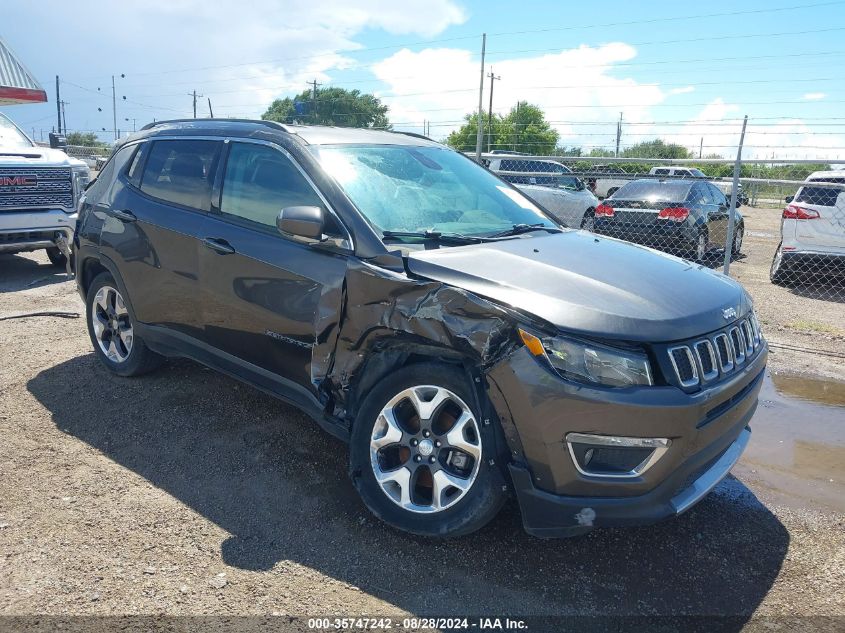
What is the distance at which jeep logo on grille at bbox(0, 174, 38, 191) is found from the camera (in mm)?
8391

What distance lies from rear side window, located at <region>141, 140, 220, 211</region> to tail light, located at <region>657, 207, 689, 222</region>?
28.1ft

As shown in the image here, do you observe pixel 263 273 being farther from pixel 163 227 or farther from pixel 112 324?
pixel 112 324

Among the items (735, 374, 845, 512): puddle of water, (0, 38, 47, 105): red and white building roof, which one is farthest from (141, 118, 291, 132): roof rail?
(0, 38, 47, 105): red and white building roof

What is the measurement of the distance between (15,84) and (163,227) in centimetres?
2488

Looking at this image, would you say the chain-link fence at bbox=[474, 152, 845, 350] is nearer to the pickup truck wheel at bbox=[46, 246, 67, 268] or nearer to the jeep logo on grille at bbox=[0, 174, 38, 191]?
the jeep logo on grille at bbox=[0, 174, 38, 191]

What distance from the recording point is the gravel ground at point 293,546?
279cm

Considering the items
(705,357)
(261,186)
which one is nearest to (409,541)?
(705,357)

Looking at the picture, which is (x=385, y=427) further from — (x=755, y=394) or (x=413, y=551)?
(x=755, y=394)

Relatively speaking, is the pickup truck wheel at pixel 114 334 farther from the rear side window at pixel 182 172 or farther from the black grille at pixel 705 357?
the black grille at pixel 705 357

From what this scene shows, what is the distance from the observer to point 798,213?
9.62 m

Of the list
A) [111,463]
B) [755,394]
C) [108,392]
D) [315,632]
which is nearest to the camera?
[315,632]

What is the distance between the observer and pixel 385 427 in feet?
10.4

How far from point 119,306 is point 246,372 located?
63.2 inches

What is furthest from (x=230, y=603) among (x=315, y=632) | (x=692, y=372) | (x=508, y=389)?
(x=692, y=372)
